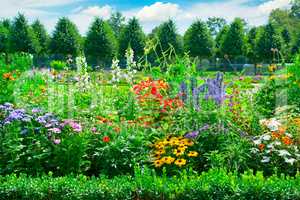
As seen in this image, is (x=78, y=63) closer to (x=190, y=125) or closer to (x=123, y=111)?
(x=123, y=111)

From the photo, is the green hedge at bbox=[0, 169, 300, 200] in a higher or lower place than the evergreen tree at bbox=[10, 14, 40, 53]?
lower

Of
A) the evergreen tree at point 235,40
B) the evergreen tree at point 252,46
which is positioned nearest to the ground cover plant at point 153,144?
the evergreen tree at point 235,40

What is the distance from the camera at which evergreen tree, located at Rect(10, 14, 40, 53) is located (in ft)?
107

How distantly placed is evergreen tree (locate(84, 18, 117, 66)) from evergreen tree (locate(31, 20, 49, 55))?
3757 mm

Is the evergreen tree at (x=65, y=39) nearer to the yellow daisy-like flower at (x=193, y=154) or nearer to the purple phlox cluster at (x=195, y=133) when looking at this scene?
the purple phlox cluster at (x=195, y=133)

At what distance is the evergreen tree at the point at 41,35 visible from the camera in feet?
115

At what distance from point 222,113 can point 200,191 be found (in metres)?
2.09

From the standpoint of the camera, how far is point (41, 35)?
1400 inches

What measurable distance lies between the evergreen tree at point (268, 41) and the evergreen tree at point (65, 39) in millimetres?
11972

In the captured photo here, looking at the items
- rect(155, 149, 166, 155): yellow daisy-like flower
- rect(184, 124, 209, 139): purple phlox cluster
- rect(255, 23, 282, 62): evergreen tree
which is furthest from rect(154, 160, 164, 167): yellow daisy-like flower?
rect(255, 23, 282, 62): evergreen tree

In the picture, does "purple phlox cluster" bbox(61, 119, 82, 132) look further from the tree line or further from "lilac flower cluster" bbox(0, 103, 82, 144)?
the tree line

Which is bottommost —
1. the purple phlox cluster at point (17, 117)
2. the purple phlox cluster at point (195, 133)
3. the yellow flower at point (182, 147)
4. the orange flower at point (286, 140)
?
the yellow flower at point (182, 147)

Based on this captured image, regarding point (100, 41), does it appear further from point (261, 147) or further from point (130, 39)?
point (261, 147)

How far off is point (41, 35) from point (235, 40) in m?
13.7
